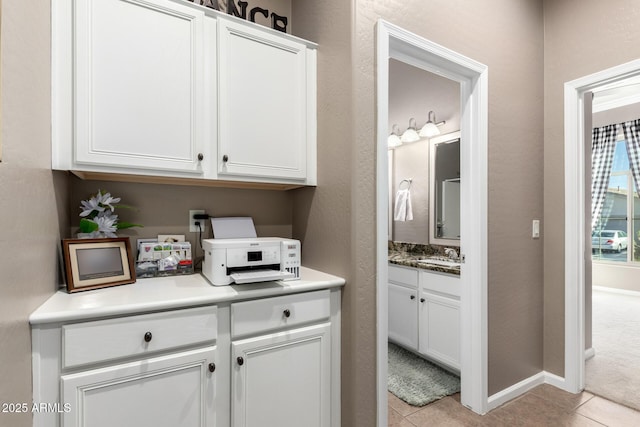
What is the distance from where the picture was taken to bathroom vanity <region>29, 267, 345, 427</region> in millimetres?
1046

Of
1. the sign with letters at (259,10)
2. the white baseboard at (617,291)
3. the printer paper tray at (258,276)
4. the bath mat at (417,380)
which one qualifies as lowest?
the white baseboard at (617,291)

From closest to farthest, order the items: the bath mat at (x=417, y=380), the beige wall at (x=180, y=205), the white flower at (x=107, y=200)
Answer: the white flower at (x=107, y=200)
the beige wall at (x=180, y=205)
the bath mat at (x=417, y=380)

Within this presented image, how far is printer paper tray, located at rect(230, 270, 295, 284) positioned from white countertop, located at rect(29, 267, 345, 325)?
0.19ft

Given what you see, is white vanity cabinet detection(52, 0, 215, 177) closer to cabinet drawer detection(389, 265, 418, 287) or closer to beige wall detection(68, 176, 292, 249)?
beige wall detection(68, 176, 292, 249)

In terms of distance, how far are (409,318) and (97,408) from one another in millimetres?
2225

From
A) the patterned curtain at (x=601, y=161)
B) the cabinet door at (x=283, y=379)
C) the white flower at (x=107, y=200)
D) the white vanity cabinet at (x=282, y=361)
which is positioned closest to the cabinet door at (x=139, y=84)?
the white flower at (x=107, y=200)

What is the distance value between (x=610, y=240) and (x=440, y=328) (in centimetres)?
487

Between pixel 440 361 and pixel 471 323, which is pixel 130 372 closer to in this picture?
pixel 471 323

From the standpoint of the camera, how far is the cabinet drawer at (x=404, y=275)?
8.70 ft

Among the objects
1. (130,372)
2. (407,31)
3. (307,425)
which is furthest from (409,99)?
(130,372)

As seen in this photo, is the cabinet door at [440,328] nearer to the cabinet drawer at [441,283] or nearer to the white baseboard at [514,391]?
the cabinet drawer at [441,283]

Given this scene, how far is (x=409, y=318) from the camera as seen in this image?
2.70 m

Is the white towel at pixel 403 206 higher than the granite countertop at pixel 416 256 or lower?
higher

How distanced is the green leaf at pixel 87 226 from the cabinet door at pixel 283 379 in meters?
0.83
